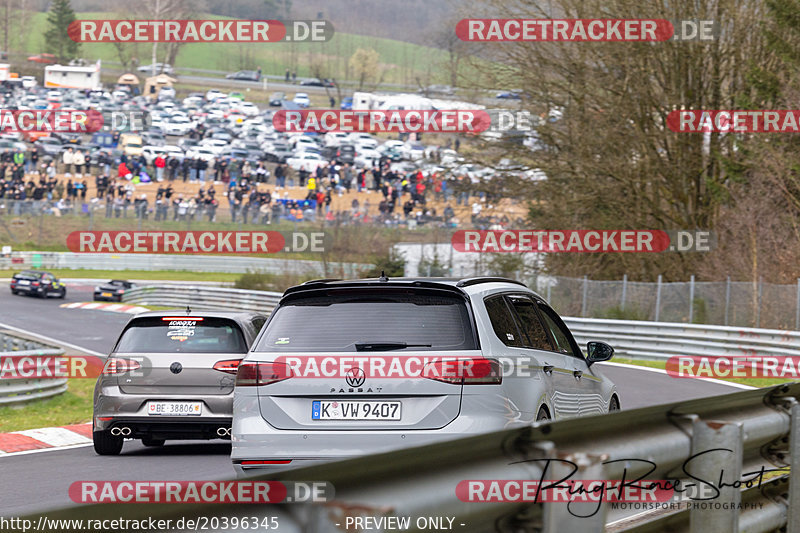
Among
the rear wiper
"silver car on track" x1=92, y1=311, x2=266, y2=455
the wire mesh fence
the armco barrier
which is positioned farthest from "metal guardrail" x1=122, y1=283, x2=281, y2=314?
the rear wiper

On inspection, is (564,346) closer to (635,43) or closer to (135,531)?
(135,531)

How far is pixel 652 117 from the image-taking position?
112 ft

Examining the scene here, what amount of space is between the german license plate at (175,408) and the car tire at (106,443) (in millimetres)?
550

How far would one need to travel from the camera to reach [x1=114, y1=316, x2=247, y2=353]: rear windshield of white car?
37.9 feet

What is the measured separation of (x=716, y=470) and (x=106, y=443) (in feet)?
28.1

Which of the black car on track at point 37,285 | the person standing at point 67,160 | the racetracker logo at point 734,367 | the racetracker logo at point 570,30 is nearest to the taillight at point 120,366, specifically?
the racetracker logo at point 734,367

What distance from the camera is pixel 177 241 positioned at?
203 ft

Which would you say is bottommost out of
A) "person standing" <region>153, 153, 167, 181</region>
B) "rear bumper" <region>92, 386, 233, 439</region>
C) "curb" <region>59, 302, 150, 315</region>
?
"curb" <region>59, 302, 150, 315</region>

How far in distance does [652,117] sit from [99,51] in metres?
136

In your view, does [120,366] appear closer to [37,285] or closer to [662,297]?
[662,297]

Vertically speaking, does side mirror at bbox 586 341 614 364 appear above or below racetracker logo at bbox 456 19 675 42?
below

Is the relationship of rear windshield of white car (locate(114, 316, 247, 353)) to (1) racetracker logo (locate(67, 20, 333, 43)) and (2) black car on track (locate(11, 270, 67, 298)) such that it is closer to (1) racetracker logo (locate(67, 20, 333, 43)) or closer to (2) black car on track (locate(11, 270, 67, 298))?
(1) racetracker logo (locate(67, 20, 333, 43))

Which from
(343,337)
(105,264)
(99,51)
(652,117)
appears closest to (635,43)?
(652,117)

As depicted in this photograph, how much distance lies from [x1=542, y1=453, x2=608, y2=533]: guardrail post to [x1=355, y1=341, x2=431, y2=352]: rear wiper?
337 cm
